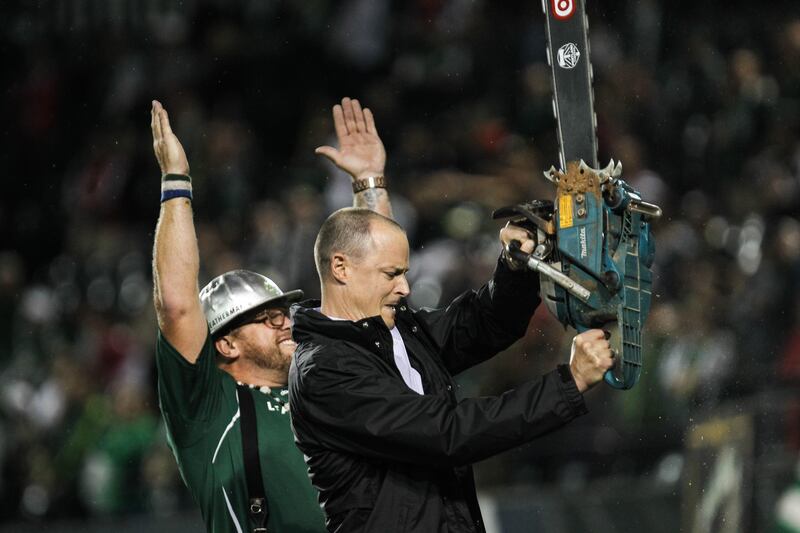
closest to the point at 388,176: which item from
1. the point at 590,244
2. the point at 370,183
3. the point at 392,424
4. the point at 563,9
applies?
the point at 370,183

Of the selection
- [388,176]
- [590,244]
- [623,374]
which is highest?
[388,176]

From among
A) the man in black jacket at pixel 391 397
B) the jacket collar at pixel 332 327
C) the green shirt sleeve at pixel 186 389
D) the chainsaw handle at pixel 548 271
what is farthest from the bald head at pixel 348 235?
the green shirt sleeve at pixel 186 389

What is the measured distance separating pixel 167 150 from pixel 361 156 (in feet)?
2.81

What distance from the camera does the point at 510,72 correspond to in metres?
10.9

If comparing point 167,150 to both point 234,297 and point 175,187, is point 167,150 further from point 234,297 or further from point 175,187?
point 234,297

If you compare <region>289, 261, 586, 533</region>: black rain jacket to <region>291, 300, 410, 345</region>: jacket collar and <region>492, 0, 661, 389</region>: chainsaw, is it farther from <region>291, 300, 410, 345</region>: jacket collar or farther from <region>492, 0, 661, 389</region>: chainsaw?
<region>492, 0, 661, 389</region>: chainsaw

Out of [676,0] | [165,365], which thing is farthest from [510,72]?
[165,365]

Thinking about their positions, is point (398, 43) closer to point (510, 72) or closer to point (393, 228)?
point (510, 72)

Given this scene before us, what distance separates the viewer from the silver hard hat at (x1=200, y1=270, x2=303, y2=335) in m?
5.24

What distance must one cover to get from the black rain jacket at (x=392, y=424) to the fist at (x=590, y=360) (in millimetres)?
31

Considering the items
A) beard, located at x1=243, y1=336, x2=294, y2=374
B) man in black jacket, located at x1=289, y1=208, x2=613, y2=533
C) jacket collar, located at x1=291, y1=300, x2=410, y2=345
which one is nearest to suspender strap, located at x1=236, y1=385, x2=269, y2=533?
beard, located at x1=243, y1=336, x2=294, y2=374

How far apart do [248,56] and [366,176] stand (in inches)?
324

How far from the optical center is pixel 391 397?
13.1 ft

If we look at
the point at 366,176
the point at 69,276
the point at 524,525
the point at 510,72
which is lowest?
the point at 524,525
